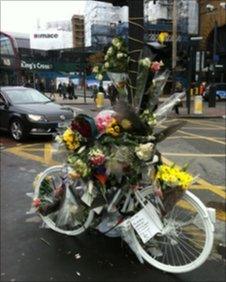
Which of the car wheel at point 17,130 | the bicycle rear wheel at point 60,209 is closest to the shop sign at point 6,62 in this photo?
the car wheel at point 17,130

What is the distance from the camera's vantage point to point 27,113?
480 inches

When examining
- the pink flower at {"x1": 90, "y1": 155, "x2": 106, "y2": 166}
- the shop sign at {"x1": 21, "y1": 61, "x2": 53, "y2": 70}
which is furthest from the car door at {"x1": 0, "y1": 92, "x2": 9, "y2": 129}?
the pink flower at {"x1": 90, "y1": 155, "x2": 106, "y2": 166}

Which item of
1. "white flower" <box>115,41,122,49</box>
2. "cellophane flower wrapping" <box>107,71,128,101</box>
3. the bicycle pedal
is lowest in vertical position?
the bicycle pedal

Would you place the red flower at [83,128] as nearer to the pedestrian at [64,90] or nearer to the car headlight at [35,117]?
the car headlight at [35,117]

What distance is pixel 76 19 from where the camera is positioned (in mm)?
76312

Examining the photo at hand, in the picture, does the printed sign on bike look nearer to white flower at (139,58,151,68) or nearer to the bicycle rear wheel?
the bicycle rear wheel

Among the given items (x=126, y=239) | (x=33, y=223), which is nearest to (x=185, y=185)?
(x=126, y=239)

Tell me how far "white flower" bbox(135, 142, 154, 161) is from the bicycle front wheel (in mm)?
357

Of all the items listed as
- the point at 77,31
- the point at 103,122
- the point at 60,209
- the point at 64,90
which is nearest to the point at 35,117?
the point at 60,209

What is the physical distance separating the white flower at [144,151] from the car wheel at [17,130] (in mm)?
8381

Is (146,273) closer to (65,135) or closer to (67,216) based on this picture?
(67,216)

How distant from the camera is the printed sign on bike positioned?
414 cm

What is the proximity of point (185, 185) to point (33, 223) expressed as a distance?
212cm

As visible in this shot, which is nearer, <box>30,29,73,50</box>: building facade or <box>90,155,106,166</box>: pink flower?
<box>90,155,106,166</box>: pink flower
